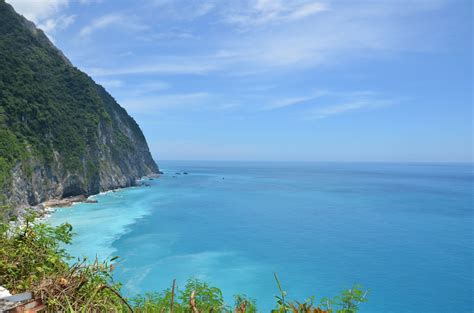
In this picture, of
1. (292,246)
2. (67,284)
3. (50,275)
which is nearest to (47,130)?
(292,246)

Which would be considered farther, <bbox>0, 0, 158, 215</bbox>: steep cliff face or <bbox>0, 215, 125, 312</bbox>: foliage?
<bbox>0, 0, 158, 215</bbox>: steep cliff face

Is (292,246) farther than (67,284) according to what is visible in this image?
Yes

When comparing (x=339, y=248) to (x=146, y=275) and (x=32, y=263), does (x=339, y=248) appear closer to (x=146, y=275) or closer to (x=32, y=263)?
(x=146, y=275)

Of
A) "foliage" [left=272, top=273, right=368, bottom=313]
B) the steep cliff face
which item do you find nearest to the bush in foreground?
"foliage" [left=272, top=273, right=368, bottom=313]

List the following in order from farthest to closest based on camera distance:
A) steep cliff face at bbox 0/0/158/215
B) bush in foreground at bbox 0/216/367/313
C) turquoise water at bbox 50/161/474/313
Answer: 1. steep cliff face at bbox 0/0/158/215
2. turquoise water at bbox 50/161/474/313
3. bush in foreground at bbox 0/216/367/313

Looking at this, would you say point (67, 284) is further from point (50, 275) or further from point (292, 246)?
point (292, 246)

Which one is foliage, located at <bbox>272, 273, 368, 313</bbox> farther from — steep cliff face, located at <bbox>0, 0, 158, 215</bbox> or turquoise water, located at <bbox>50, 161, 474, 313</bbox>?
steep cliff face, located at <bbox>0, 0, 158, 215</bbox>

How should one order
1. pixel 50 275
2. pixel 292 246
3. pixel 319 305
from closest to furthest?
pixel 319 305 < pixel 50 275 < pixel 292 246
